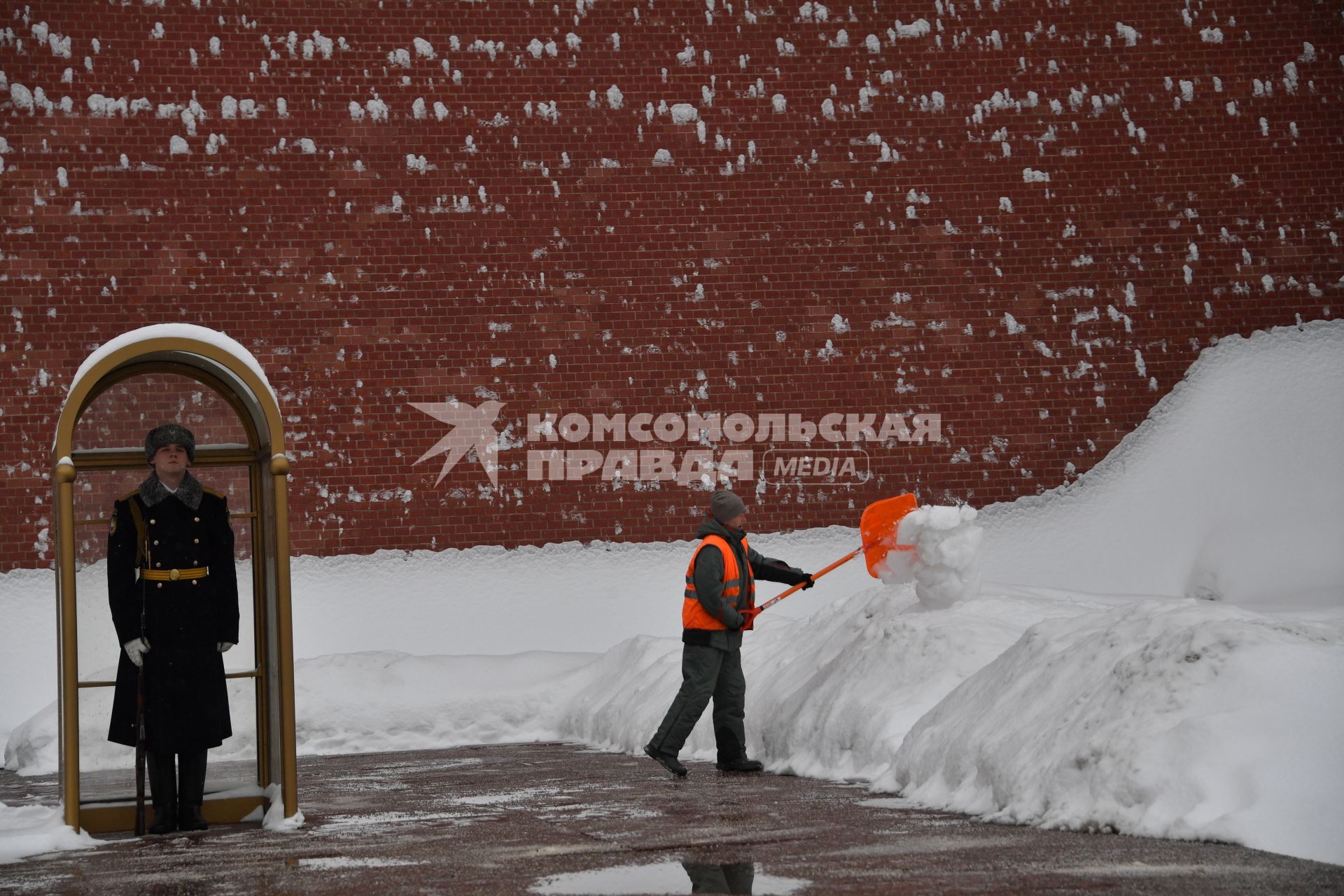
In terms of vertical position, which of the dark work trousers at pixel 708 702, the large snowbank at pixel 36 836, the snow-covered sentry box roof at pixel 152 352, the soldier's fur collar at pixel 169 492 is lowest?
the large snowbank at pixel 36 836

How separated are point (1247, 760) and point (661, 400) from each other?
33.0ft

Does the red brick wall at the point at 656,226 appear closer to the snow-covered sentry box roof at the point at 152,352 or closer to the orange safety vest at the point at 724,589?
the orange safety vest at the point at 724,589

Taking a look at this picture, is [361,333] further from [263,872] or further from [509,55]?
[263,872]

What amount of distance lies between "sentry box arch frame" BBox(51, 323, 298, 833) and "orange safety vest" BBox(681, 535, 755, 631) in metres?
2.39

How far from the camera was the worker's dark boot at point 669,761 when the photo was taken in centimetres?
767

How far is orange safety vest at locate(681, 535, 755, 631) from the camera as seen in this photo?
806 cm

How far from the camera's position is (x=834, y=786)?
6.96 metres

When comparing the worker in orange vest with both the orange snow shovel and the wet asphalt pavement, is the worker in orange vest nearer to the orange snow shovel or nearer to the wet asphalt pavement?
the wet asphalt pavement

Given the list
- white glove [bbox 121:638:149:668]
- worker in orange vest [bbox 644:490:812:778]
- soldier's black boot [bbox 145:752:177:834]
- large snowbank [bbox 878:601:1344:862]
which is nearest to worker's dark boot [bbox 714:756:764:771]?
worker in orange vest [bbox 644:490:812:778]

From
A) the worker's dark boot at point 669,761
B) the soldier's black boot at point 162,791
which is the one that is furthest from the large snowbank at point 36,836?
the worker's dark boot at point 669,761

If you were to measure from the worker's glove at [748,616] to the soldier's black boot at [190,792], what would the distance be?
3061mm

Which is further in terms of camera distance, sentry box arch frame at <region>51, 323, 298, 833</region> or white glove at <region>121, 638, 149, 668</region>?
white glove at <region>121, 638, 149, 668</region>

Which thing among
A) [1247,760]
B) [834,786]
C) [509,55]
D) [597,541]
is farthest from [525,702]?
[1247,760]

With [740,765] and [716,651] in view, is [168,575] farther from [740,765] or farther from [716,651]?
[740,765]
